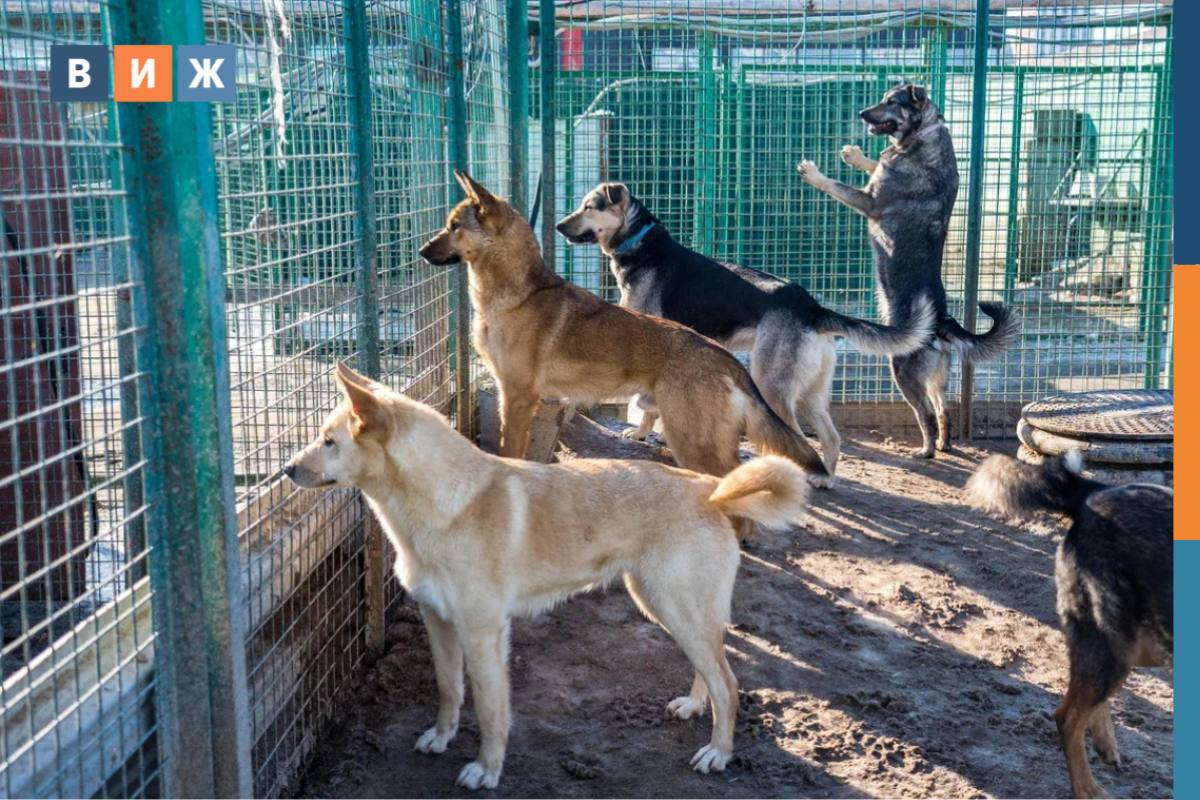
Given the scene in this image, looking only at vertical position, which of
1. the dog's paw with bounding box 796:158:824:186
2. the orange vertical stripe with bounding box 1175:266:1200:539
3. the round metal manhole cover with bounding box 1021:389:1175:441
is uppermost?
the dog's paw with bounding box 796:158:824:186

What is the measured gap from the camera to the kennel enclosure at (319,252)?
2.82 metres

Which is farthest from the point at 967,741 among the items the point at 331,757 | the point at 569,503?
the point at 331,757

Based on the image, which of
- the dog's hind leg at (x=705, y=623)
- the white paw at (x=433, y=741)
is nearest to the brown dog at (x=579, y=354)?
the dog's hind leg at (x=705, y=623)

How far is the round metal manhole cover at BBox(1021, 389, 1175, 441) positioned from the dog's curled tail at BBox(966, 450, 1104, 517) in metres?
3.34

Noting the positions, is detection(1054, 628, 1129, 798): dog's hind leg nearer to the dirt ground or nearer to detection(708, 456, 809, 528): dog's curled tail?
the dirt ground

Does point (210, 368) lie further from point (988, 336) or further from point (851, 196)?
point (851, 196)

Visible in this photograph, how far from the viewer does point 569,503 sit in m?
4.23

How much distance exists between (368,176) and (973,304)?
18.7 feet

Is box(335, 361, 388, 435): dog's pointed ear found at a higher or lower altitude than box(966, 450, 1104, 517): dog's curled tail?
higher

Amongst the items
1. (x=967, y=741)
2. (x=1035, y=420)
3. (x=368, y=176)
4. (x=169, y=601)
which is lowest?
(x=967, y=741)

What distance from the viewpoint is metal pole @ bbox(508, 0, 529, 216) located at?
794 cm

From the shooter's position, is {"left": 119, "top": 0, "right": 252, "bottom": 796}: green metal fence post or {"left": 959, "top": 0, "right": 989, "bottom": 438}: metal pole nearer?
{"left": 119, "top": 0, "right": 252, "bottom": 796}: green metal fence post

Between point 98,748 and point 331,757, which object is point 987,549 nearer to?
point 331,757

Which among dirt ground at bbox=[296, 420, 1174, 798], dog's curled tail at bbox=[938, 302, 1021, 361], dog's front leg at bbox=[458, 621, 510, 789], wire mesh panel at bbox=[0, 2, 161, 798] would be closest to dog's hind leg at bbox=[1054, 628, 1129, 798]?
dirt ground at bbox=[296, 420, 1174, 798]
